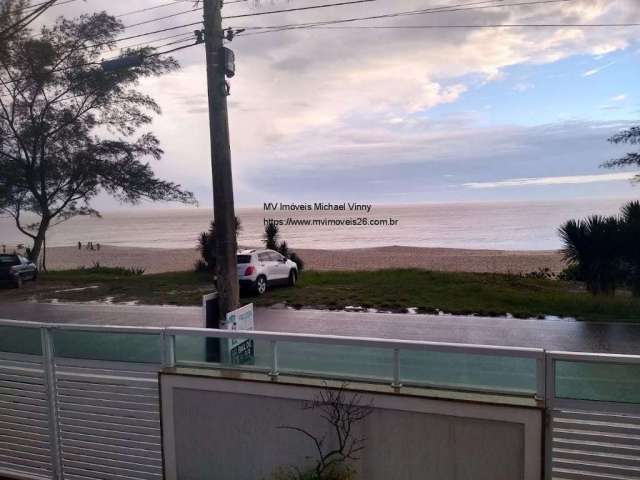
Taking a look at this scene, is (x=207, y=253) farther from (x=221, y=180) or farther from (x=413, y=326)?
(x=221, y=180)

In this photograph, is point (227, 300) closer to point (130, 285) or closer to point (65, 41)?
point (130, 285)

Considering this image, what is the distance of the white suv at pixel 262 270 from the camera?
17.3m

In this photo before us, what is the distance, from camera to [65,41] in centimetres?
2703

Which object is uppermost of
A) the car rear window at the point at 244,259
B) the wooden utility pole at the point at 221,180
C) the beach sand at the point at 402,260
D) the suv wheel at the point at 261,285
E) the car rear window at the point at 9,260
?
the wooden utility pole at the point at 221,180

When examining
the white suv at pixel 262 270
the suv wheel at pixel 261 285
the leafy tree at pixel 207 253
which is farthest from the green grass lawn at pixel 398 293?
the leafy tree at pixel 207 253

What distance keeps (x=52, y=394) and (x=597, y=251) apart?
587 inches

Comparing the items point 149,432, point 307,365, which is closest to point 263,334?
point 307,365

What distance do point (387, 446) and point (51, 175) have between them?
91.0 feet

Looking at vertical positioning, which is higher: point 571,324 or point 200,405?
point 200,405

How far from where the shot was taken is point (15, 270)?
23.0m

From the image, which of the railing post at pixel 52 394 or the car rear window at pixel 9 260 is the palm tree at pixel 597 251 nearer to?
the railing post at pixel 52 394

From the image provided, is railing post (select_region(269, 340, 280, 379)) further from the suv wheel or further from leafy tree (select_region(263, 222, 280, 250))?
leafy tree (select_region(263, 222, 280, 250))

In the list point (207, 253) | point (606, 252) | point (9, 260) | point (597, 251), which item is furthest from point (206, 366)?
point (9, 260)

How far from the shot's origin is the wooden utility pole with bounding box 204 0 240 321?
700cm
